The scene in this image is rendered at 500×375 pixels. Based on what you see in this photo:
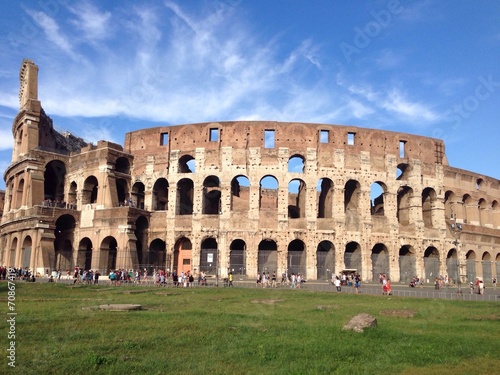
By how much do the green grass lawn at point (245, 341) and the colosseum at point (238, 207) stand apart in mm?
18708

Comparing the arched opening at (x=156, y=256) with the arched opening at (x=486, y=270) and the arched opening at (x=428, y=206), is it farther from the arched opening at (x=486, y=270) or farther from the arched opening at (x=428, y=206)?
the arched opening at (x=486, y=270)

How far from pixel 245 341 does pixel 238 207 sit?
30644 mm

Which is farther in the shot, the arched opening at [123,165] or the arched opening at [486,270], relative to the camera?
the arched opening at [486,270]

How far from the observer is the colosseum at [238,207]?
34500mm

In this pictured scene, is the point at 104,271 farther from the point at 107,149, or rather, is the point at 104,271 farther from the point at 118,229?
the point at 107,149

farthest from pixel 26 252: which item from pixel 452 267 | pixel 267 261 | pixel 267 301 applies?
pixel 452 267

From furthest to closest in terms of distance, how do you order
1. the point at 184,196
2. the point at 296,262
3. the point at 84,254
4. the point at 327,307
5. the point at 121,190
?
the point at 121,190 < the point at 184,196 < the point at 84,254 < the point at 296,262 < the point at 327,307

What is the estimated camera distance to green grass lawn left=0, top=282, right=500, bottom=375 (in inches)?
308

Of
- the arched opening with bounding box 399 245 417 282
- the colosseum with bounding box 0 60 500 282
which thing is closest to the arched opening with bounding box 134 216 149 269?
the colosseum with bounding box 0 60 500 282

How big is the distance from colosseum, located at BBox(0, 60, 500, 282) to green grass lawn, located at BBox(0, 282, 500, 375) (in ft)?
61.4

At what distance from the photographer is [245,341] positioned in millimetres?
9781

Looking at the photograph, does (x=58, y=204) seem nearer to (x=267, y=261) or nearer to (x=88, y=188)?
(x=88, y=188)

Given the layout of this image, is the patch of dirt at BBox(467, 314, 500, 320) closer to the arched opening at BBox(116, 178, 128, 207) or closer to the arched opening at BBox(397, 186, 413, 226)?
the arched opening at BBox(397, 186, 413, 226)

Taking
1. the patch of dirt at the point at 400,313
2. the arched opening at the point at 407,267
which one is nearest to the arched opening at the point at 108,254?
the arched opening at the point at 407,267
